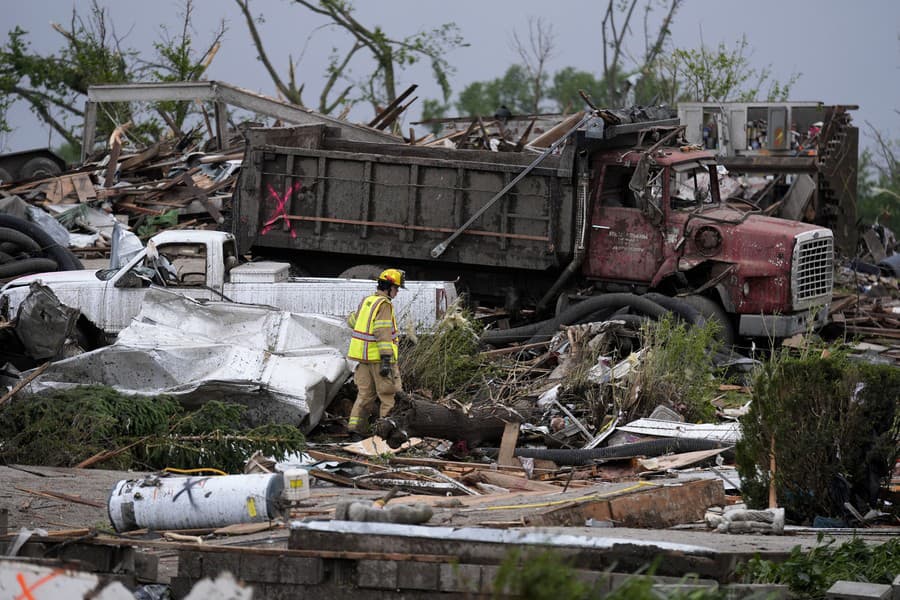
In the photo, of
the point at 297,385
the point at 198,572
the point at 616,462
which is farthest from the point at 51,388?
the point at 198,572

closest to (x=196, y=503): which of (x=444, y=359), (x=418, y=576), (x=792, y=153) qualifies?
(x=418, y=576)

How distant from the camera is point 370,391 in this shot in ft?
38.4

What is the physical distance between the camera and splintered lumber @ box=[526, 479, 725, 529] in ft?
22.7

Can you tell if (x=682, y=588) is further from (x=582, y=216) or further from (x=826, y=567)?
(x=582, y=216)

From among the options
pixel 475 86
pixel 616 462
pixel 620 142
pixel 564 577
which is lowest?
pixel 616 462

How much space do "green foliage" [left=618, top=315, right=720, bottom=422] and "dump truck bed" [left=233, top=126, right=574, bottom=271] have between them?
337 cm

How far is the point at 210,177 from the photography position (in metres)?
21.0

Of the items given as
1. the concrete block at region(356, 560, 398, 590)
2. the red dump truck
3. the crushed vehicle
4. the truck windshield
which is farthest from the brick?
the crushed vehicle

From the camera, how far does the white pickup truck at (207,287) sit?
1282 centimetres

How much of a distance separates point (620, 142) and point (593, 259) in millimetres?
1511

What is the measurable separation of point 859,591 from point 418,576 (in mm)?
2004

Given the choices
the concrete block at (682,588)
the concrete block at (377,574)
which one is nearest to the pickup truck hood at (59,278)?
the concrete block at (377,574)

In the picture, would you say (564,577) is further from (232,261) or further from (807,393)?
(232,261)

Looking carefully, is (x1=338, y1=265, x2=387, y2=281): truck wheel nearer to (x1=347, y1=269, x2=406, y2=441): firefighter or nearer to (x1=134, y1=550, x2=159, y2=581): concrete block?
(x1=347, y1=269, x2=406, y2=441): firefighter
